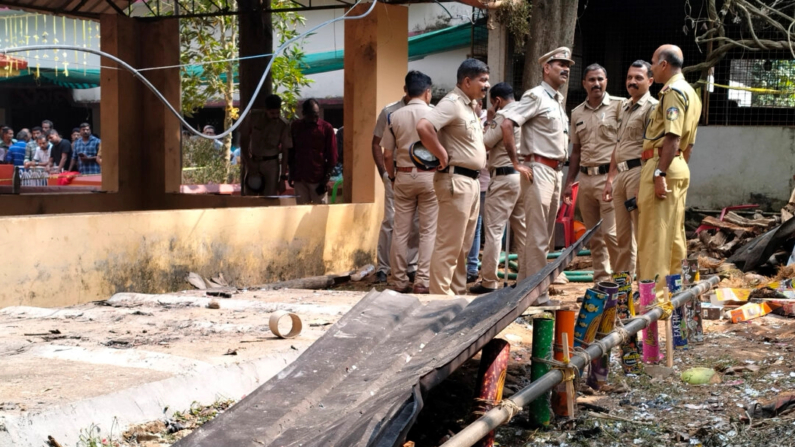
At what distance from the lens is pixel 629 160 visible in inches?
297

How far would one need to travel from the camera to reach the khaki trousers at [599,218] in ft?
26.3

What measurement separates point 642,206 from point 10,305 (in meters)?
4.67

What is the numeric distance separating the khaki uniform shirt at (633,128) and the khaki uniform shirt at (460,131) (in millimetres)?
1205

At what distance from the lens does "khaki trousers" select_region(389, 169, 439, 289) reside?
8.05 metres

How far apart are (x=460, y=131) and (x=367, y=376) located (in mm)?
3534

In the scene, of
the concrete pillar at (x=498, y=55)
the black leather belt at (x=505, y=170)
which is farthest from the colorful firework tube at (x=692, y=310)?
the concrete pillar at (x=498, y=55)

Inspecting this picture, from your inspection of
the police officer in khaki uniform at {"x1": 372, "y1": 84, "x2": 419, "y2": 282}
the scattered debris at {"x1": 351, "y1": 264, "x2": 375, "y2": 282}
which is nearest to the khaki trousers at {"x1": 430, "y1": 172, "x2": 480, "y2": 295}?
the police officer in khaki uniform at {"x1": 372, "y1": 84, "x2": 419, "y2": 282}

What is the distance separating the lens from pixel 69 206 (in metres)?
10.6

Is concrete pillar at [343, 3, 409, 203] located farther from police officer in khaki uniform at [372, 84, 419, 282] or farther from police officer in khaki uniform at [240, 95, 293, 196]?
police officer in khaki uniform at [240, 95, 293, 196]

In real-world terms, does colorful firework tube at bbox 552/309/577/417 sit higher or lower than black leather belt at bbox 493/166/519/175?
lower

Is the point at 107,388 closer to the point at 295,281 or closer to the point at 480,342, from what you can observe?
the point at 480,342

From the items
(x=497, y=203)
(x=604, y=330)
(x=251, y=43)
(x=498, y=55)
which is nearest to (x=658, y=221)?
(x=497, y=203)

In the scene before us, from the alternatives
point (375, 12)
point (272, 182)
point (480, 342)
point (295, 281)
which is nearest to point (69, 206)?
point (272, 182)

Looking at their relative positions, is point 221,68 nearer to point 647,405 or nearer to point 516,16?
point 516,16
